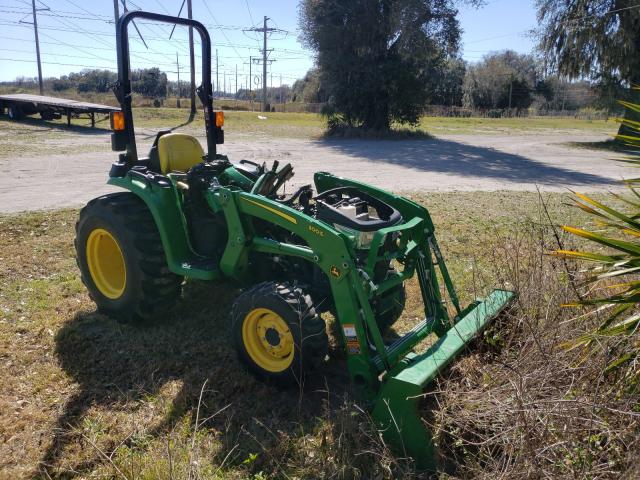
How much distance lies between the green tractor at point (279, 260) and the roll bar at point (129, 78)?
0.01m

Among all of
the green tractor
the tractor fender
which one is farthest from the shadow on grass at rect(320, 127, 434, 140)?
the tractor fender

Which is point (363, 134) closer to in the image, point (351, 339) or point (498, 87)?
point (351, 339)

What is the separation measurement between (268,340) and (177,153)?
2.17 metres

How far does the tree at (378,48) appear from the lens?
22656mm

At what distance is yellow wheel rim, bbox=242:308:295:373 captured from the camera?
11.6 ft

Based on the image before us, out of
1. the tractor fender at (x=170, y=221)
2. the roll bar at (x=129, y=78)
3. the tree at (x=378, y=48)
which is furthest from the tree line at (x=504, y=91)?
the tractor fender at (x=170, y=221)

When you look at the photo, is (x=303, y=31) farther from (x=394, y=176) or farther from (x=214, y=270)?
(x=214, y=270)

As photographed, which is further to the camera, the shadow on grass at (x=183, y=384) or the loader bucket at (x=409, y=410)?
the shadow on grass at (x=183, y=384)

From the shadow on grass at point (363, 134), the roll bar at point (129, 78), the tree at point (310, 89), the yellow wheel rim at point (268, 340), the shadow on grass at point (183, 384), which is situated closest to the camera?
the shadow on grass at point (183, 384)

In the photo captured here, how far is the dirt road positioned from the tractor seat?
4.46 m

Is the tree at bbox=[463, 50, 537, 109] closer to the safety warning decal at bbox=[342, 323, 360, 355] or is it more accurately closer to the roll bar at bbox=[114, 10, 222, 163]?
the roll bar at bbox=[114, 10, 222, 163]

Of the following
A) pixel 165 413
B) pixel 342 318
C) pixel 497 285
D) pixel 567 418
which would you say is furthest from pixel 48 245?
pixel 567 418

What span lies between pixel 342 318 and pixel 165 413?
4.20 ft

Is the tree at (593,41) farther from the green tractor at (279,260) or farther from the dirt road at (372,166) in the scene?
the green tractor at (279,260)
